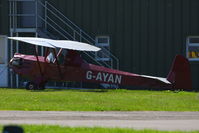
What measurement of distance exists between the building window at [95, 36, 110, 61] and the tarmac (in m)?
13.8

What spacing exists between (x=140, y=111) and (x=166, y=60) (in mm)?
13204

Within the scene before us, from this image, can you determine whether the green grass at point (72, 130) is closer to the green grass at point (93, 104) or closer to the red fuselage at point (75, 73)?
the green grass at point (93, 104)

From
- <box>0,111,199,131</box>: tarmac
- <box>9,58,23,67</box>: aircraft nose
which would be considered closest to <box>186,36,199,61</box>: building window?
<box>9,58,23,67</box>: aircraft nose

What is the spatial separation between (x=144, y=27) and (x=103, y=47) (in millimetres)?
2402

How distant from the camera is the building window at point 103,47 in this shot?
92.7 ft

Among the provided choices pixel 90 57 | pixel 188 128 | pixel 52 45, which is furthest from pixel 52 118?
pixel 90 57

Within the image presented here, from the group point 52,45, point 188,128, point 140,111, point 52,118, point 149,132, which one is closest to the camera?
point 149,132

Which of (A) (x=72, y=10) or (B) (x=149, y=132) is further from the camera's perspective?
(A) (x=72, y=10)

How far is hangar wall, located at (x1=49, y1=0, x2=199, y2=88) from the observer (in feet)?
90.8

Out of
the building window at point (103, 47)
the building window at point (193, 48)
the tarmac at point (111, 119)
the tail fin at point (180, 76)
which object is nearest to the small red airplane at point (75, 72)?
the tail fin at point (180, 76)

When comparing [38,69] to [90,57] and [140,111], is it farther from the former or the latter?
[140,111]

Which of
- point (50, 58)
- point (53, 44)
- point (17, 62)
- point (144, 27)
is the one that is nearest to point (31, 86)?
point (17, 62)

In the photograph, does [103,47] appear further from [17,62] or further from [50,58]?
[17,62]

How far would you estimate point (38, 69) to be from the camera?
24578 millimetres
